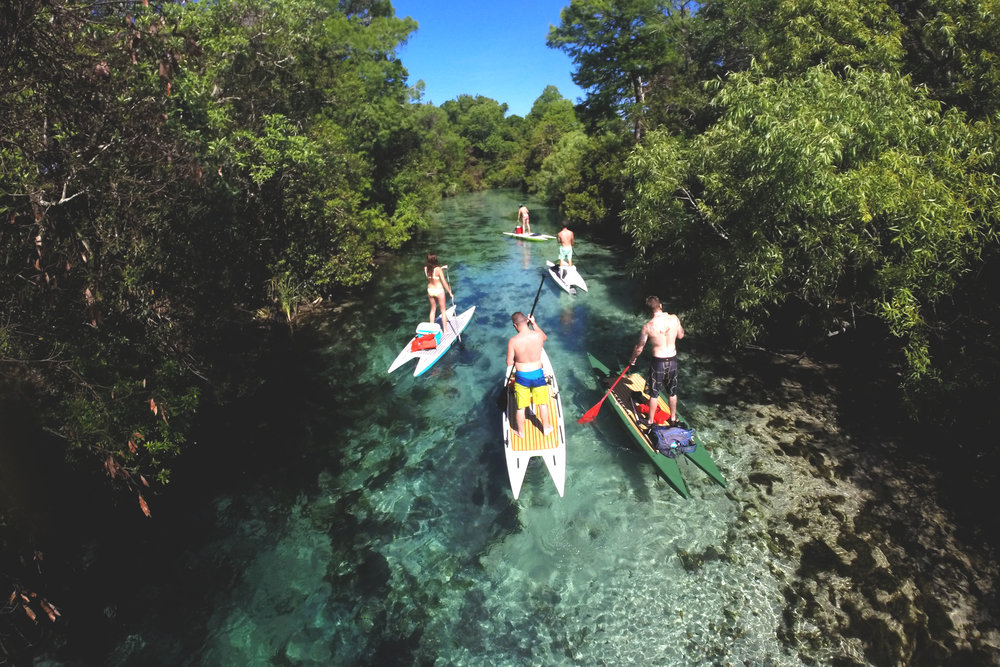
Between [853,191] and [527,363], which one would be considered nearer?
[853,191]

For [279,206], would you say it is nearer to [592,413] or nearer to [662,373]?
[592,413]

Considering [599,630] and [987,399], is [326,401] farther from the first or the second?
[987,399]

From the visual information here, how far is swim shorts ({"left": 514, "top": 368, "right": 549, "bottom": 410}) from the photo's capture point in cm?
814

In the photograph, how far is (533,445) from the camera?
8398 millimetres

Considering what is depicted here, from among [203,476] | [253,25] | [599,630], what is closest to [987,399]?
[599,630]

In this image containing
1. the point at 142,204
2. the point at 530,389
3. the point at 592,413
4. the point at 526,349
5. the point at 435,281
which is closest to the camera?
the point at 142,204

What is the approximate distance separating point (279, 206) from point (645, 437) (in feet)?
37.6

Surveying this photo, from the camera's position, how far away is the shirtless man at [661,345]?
27.1 ft

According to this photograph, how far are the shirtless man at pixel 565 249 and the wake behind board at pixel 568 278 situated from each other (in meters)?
0.07

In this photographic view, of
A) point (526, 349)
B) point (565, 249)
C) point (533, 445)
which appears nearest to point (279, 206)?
point (526, 349)

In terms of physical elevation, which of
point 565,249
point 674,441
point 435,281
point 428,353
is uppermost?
point 565,249

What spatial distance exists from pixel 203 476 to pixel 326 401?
3.27 meters

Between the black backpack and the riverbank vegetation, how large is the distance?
118 inches

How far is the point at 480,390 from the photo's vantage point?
1187 cm
